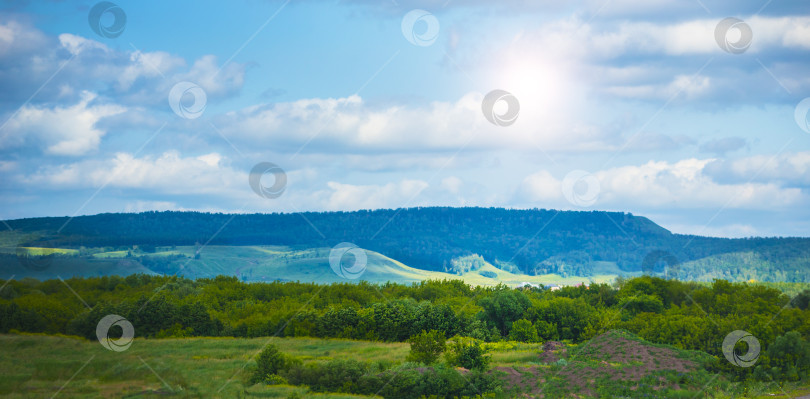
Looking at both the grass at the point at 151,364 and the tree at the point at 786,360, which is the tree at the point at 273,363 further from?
the tree at the point at 786,360

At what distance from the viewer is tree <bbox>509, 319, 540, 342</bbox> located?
53.4 m

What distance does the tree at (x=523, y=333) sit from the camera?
53378 mm

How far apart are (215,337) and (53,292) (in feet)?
93.1

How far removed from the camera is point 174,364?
42.2 metres

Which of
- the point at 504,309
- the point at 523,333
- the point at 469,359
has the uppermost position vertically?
the point at 504,309

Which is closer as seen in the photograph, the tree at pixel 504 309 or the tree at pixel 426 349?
the tree at pixel 426 349

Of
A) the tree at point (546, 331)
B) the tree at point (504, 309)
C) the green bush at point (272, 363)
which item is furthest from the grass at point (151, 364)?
the tree at point (546, 331)

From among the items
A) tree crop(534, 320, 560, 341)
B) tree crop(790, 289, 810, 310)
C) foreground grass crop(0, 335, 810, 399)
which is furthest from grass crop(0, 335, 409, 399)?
tree crop(790, 289, 810, 310)

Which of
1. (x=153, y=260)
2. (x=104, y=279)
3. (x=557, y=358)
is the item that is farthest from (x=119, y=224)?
(x=557, y=358)

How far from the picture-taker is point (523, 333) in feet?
A: 177

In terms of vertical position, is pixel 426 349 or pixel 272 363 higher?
pixel 426 349

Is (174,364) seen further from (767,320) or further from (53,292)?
(53,292)

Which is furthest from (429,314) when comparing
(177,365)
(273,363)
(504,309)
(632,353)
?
(177,365)

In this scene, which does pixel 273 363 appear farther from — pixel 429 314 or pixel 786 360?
pixel 786 360
